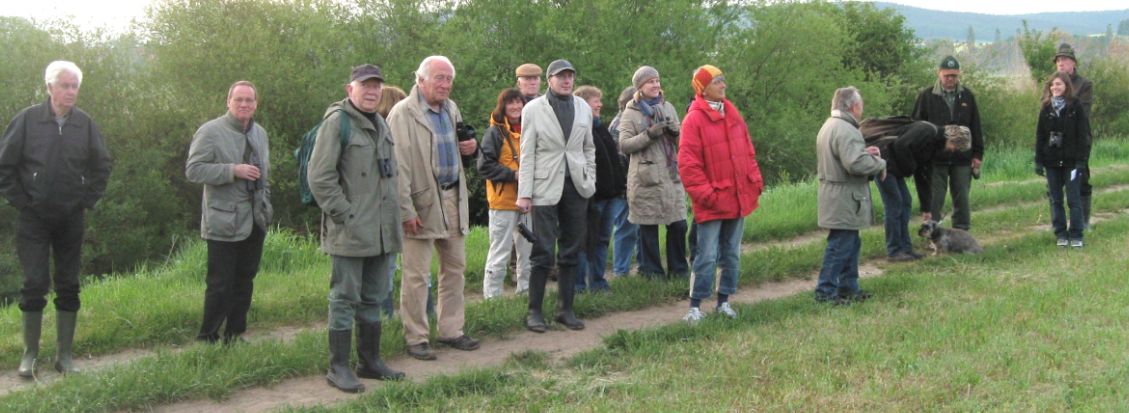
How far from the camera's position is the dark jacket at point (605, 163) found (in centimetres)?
796

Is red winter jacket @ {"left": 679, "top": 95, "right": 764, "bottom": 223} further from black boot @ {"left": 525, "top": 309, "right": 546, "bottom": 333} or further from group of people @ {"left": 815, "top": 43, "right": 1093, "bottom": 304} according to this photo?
group of people @ {"left": 815, "top": 43, "right": 1093, "bottom": 304}

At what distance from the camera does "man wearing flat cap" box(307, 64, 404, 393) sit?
5.55 m

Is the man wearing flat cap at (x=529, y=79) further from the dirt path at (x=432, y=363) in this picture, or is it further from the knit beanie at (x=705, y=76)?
the dirt path at (x=432, y=363)

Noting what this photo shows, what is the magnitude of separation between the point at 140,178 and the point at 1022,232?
24.8 metres

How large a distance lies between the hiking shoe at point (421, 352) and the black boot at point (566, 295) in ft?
3.59

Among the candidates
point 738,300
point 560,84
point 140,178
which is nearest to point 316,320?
point 560,84

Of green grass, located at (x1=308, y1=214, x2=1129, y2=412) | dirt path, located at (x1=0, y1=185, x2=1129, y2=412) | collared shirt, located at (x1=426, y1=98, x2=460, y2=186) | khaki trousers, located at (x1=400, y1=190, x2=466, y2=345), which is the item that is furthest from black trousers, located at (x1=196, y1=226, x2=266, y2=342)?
green grass, located at (x1=308, y1=214, x2=1129, y2=412)

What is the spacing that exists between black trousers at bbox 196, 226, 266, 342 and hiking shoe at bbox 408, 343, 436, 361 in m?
1.26

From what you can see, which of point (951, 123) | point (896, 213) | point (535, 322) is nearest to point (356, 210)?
point (535, 322)

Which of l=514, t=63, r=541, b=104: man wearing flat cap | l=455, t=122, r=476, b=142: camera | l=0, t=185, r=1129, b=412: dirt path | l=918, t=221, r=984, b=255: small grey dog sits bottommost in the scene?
l=0, t=185, r=1129, b=412: dirt path

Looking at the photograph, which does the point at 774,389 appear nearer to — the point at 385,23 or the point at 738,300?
the point at 738,300

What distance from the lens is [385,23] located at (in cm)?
3319

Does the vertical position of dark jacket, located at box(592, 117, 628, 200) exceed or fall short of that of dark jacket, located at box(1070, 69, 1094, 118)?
it falls short

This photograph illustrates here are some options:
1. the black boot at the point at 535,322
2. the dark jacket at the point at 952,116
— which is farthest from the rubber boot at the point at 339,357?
the dark jacket at the point at 952,116
